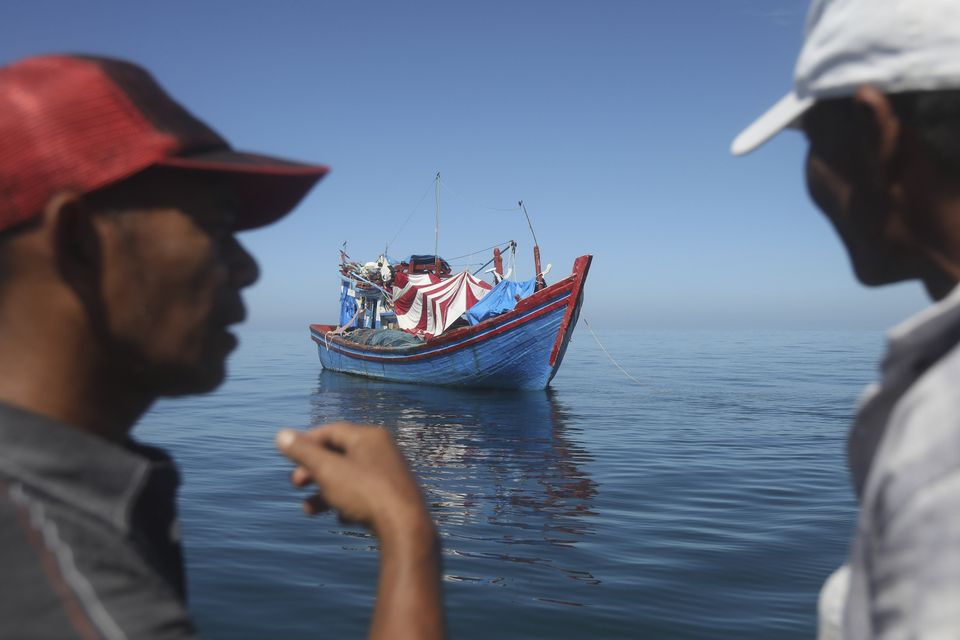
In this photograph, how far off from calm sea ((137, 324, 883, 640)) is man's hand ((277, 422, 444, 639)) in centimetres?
450

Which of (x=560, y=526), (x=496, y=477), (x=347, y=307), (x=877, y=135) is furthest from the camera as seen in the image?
(x=347, y=307)

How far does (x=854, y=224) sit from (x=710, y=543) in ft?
23.5

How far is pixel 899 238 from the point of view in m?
1.22

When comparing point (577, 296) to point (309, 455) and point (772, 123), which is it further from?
point (309, 455)

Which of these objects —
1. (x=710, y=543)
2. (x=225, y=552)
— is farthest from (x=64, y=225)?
(x=710, y=543)

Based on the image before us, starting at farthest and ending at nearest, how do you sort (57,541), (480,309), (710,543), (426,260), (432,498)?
(426,260) → (480,309) → (432,498) → (710,543) → (57,541)

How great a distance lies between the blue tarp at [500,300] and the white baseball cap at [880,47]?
93.5 ft

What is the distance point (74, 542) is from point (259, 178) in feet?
2.47

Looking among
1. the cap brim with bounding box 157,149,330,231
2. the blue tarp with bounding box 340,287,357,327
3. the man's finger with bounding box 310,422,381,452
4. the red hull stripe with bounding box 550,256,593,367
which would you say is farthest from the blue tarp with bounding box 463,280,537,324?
the man's finger with bounding box 310,422,381,452

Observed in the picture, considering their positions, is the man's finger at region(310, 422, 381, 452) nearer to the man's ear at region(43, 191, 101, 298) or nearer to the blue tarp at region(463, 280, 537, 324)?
the man's ear at region(43, 191, 101, 298)

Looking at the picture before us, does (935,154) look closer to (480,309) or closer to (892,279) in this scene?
(892,279)

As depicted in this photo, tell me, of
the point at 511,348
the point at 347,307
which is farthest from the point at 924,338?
the point at 347,307

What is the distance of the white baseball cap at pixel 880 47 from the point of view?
1047 mm

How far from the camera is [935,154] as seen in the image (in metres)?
1.10
